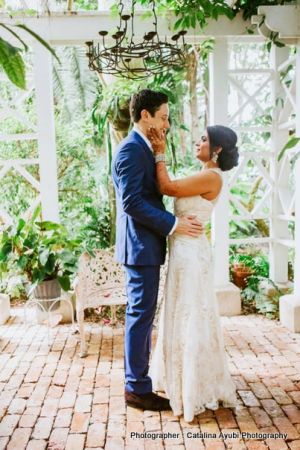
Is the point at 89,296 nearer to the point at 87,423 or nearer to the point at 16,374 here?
the point at 16,374

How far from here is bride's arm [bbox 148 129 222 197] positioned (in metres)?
2.70

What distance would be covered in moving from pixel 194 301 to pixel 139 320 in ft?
1.09

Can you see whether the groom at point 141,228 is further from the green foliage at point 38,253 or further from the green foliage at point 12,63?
the green foliage at point 12,63

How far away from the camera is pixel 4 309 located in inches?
184

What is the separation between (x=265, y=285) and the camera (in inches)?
199

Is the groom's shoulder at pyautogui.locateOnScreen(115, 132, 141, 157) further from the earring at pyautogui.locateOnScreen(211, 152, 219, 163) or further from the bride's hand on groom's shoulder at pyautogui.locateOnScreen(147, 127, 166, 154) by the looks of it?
the earring at pyautogui.locateOnScreen(211, 152, 219, 163)

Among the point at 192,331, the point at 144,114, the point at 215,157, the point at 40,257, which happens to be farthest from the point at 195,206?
the point at 40,257

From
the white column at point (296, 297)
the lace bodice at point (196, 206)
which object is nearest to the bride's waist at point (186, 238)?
the lace bodice at point (196, 206)

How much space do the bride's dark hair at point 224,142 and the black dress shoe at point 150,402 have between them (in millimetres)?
1427

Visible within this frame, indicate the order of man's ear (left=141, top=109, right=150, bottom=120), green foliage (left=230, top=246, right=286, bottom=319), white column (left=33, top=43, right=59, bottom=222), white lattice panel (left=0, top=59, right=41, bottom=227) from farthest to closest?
1. green foliage (left=230, top=246, right=286, bottom=319)
2. white lattice panel (left=0, top=59, right=41, bottom=227)
3. white column (left=33, top=43, right=59, bottom=222)
4. man's ear (left=141, top=109, right=150, bottom=120)

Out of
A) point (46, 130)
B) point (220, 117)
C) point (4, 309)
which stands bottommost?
point (4, 309)

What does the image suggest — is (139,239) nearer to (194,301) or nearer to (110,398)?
(194,301)

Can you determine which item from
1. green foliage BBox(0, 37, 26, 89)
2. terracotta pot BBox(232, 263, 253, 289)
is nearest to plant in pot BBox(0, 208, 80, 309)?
terracotta pot BBox(232, 263, 253, 289)

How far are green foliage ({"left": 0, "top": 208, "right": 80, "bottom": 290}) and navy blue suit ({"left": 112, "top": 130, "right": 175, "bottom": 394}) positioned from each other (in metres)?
1.36
